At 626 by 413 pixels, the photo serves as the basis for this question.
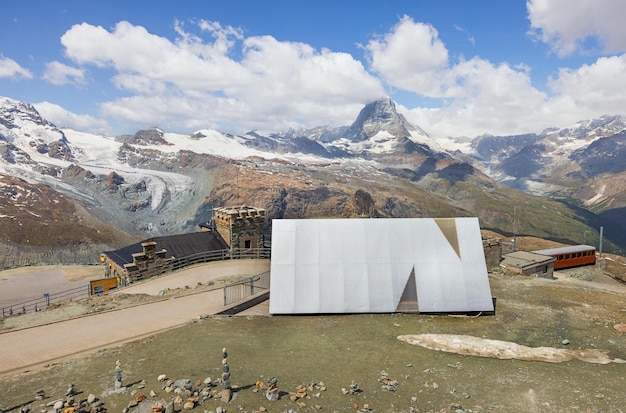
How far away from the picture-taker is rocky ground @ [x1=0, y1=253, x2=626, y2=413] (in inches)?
518

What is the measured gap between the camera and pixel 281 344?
754 inches

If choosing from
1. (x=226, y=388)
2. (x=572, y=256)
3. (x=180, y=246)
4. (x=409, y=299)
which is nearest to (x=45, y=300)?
(x=180, y=246)

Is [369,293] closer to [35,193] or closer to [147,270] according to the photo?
[147,270]

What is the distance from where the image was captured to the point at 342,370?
16.0 meters

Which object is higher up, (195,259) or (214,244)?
(214,244)

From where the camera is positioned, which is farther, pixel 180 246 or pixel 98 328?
pixel 180 246

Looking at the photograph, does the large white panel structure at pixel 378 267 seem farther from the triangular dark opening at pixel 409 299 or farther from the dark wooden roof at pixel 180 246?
the dark wooden roof at pixel 180 246

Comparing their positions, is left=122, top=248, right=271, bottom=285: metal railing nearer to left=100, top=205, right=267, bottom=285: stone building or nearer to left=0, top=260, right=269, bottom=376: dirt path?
left=100, top=205, right=267, bottom=285: stone building

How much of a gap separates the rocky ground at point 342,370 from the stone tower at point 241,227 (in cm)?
2193

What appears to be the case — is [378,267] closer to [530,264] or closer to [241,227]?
[241,227]

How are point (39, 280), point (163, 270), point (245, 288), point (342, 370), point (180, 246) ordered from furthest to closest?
point (39, 280), point (180, 246), point (163, 270), point (245, 288), point (342, 370)

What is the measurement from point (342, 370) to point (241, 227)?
32.4m

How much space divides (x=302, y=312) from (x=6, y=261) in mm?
91976

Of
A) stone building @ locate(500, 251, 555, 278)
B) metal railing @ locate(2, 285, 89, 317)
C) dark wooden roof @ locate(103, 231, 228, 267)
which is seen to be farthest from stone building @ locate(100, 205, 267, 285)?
stone building @ locate(500, 251, 555, 278)
